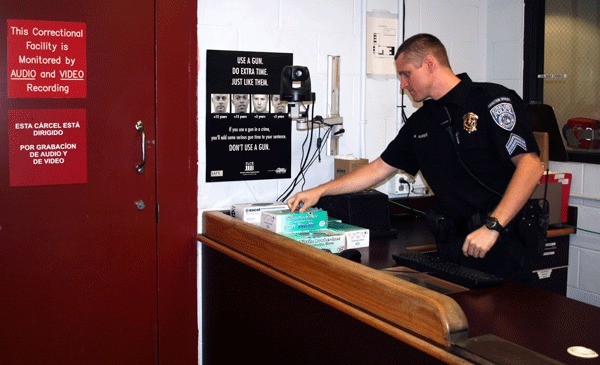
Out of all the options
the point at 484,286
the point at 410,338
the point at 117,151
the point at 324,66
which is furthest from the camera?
the point at 324,66

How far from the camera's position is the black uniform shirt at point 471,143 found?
2.82 m

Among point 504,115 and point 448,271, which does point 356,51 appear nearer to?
point 504,115

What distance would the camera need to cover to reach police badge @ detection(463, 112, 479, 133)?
9.57 feet

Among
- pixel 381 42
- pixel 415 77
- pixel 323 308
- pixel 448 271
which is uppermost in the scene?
pixel 381 42

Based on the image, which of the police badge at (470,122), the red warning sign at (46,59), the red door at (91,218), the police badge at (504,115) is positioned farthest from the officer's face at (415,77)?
the red warning sign at (46,59)

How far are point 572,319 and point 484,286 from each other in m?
0.36

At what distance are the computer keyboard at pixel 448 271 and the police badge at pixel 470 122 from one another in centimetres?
54

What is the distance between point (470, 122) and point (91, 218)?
5.44 feet

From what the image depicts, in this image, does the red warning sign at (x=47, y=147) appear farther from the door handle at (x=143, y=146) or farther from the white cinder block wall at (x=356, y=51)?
the white cinder block wall at (x=356, y=51)

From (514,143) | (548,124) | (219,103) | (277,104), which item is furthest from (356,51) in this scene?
(514,143)

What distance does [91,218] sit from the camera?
3.24 meters

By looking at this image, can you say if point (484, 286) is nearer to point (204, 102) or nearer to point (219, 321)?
point (219, 321)

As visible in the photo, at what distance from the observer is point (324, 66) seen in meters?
3.77

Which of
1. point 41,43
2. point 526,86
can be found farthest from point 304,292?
point 526,86
